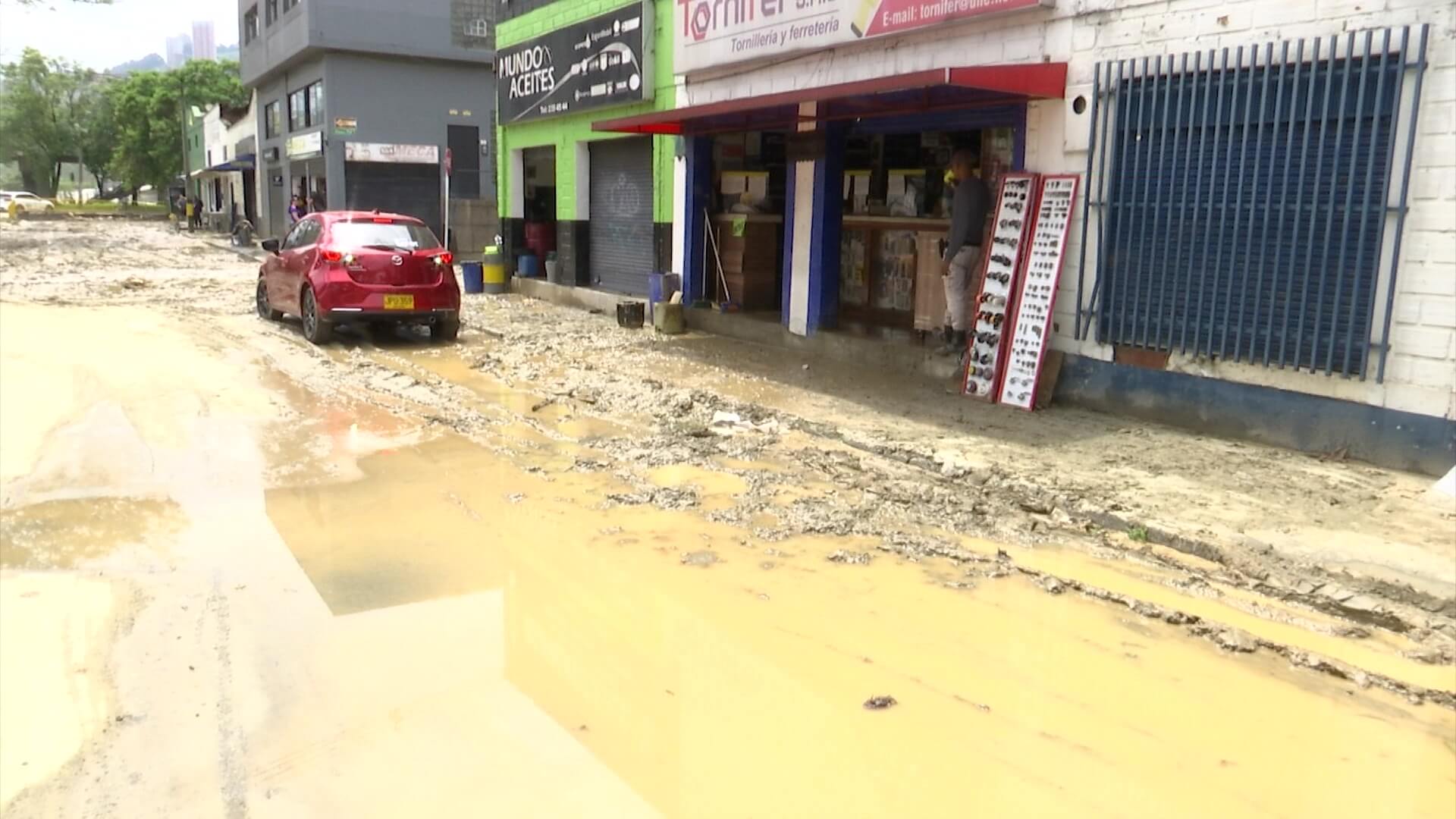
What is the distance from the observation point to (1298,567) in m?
5.18

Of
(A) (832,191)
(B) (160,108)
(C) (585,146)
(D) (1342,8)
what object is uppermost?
(B) (160,108)

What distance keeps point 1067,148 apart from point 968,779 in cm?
673

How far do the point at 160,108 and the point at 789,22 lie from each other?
201ft

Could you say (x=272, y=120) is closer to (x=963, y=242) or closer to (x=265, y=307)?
(x=265, y=307)

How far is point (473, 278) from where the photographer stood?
63.3 ft

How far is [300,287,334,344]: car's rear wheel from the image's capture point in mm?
12594

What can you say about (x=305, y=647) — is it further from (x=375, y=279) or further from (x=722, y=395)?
(x=375, y=279)

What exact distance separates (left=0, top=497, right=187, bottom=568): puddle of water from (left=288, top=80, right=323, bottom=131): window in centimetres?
2910

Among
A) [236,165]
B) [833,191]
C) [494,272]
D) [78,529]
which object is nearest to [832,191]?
[833,191]

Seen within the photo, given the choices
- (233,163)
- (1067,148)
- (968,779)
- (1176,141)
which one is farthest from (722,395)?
(233,163)

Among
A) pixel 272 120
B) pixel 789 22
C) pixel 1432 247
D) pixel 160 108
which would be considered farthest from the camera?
pixel 160 108

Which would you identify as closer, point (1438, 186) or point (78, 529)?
point (78, 529)

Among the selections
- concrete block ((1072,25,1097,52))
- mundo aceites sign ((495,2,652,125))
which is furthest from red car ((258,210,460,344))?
concrete block ((1072,25,1097,52))

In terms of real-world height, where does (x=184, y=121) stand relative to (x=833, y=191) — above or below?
above
